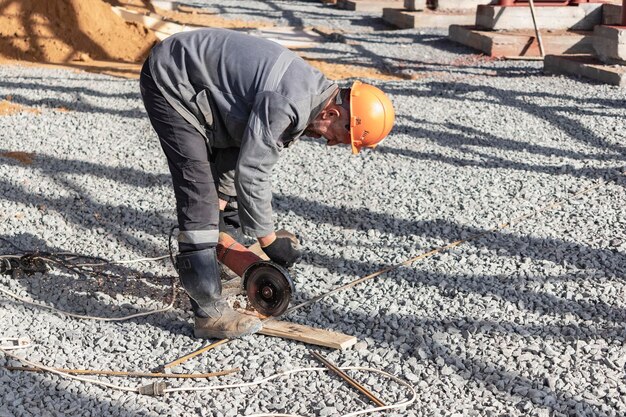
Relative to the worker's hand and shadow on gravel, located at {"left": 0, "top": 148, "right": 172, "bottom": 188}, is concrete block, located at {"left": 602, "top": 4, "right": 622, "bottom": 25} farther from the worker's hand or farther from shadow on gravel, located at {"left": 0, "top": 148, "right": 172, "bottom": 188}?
the worker's hand

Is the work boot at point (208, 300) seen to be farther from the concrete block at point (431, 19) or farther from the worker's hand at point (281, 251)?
the concrete block at point (431, 19)

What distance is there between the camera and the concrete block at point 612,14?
12.2 m

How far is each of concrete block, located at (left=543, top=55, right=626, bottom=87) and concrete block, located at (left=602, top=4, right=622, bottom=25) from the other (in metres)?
2.03

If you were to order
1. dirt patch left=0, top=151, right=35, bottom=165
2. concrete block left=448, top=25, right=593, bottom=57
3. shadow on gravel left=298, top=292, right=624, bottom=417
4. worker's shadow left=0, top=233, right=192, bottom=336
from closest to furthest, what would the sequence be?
shadow on gravel left=298, top=292, right=624, bottom=417 → worker's shadow left=0, top=233, right=192, bottom=336 → dirt patch left=0, top=151, right=35, bottom=165 → concrete block left=448, top=25, right=593, bottom=57

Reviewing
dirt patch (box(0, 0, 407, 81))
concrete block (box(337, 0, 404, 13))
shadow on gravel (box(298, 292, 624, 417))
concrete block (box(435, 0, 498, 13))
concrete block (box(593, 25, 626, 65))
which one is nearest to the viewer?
shadow on gravel (box(298, 292, 624, 417))

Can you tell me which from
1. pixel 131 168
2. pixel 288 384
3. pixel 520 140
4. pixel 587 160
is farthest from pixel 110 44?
pixel 288 384

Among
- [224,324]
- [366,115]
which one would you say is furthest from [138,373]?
[366,115]

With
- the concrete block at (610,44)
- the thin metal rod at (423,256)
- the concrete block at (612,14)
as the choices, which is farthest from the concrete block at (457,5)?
the thin metal rod at (423,256)

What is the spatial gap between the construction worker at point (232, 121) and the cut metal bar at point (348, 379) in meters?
0.40

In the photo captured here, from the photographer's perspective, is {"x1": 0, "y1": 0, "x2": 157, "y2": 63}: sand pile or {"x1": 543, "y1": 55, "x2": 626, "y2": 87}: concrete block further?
{"x1": 0, "y1": 0, "x2": 157, "y2": 63}: sand pile

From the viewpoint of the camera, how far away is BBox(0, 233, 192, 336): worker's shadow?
4426 mm

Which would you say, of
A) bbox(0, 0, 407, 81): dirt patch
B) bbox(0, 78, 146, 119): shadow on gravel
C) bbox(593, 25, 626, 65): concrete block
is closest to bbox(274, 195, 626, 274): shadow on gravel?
bbox(0, 78, 146, 119): shadow on gravel

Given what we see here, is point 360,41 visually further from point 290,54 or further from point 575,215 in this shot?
point 290,54

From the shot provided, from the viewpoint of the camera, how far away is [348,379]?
3680 millimetres
